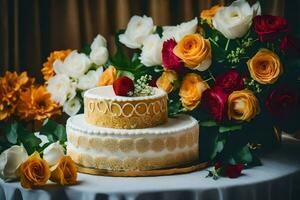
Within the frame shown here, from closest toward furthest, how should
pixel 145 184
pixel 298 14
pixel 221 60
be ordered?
pixel 145 184 < pixel 221 60 < pixel 298 14

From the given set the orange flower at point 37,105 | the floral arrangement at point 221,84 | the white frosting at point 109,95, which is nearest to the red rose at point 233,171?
the floral arrangement at point 221,84

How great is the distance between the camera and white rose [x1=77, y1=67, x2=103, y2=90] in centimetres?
252

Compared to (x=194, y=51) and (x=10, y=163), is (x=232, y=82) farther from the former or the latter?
(x=10, y=163)

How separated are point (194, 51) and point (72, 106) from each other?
0.66 meters

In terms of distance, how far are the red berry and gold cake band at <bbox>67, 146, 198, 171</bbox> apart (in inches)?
9.1

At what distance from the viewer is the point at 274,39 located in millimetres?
2227

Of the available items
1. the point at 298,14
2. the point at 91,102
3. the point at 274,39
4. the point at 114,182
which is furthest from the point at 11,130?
the point at 298,14

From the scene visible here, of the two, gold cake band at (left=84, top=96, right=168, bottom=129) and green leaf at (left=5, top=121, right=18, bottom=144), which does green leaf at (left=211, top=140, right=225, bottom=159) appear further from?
green leaf at (left=5, top=121, right=18, bottom=144)

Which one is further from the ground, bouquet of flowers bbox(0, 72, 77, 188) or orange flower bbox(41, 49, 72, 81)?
orange flower bbox(41, 49, 72, 81)

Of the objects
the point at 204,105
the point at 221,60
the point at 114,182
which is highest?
the point at 221,60

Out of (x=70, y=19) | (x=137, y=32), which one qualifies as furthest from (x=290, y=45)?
(x=70, y=19)

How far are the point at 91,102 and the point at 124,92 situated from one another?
119mm

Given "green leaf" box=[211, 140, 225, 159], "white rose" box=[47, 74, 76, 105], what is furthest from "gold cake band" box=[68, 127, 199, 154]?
"white rose" box=[47, 74, 76, 105]

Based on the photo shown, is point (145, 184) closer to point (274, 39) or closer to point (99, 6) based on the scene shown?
point (274, 39)
